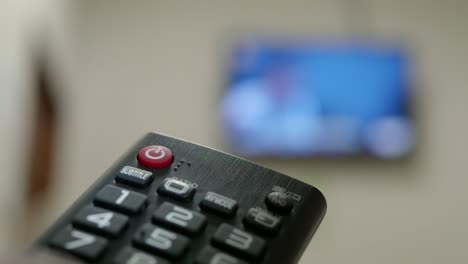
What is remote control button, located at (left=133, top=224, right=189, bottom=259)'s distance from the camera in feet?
1.18

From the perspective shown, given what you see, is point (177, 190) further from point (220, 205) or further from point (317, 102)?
point (317, 102)

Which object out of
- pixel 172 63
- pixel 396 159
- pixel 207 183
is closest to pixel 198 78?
pixel 172 63

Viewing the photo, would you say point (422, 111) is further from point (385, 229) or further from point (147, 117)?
point (147, 117)

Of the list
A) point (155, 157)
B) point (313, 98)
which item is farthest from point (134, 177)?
point (313, 98)

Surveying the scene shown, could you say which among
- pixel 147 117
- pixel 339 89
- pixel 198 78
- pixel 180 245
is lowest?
pixel 147 117

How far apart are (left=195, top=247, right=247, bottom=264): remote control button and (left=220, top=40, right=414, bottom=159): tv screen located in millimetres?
1219

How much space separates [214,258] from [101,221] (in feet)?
0.20

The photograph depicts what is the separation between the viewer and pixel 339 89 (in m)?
1.60

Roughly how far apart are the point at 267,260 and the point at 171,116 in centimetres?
132

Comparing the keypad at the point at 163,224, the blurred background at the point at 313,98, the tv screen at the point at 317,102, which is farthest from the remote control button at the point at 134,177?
the tv screen at the point at 317,102

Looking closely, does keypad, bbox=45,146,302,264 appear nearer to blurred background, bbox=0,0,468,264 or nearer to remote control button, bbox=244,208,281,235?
remote control button, bbox=244,208,281,235

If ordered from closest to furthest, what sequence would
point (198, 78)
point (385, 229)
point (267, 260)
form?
point (267, 260) < point (385, 229) < point (198, 78)

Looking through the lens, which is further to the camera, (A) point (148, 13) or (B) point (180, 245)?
(A) point (148, 13)

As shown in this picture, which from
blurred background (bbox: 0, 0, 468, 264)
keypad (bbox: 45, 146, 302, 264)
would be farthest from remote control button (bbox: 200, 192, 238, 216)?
blurred background (bbox: 0, 0, 468, 264)
